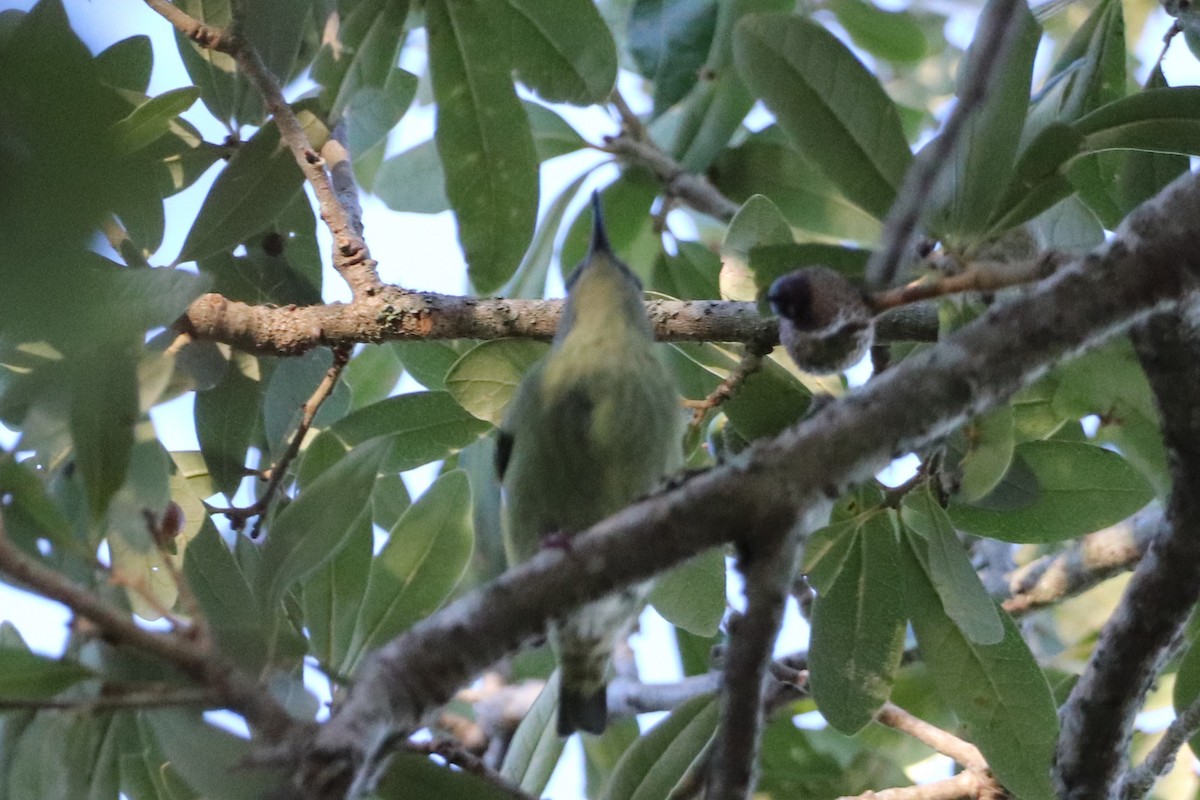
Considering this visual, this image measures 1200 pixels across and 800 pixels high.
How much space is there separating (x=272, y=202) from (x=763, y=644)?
1.87m

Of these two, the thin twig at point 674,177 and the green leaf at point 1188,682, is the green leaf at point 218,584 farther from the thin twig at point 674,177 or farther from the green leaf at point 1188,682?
the green leaf at point 1188,682

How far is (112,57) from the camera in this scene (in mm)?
2867

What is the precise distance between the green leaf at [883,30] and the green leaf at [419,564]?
2504mm

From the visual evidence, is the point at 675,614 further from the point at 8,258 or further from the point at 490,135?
the point at 8,258

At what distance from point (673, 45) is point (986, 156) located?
148 centimetres

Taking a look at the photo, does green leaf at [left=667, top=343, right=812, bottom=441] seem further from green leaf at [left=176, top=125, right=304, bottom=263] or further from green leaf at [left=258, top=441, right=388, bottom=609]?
green leaf at [left=176, top=125, right=304, bottom=263]

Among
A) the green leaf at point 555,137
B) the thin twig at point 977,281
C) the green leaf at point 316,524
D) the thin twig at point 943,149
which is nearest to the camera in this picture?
the thin twig at point 943,149

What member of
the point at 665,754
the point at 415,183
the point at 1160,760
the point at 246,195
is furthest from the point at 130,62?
the point at 1160,760

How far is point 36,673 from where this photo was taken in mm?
1526

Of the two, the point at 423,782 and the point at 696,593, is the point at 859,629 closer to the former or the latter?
the point at 696,593

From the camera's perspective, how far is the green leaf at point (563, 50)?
9.51 feet

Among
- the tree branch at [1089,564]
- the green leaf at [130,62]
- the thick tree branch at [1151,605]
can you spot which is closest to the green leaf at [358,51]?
the green leaf at [130,62]

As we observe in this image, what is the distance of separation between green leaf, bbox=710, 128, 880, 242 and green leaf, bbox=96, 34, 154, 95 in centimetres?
175

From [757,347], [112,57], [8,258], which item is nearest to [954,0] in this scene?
[757,347]
